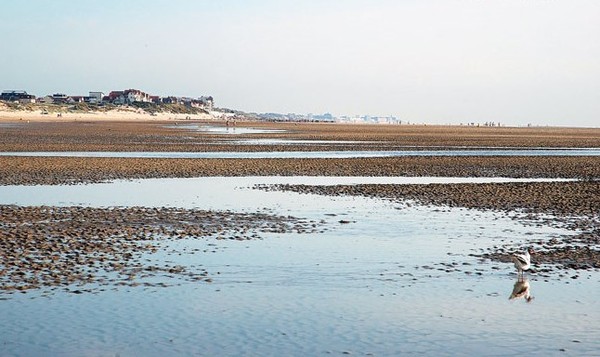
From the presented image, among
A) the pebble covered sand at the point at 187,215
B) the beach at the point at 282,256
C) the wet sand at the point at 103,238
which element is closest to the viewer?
the beach at the point at 282,256

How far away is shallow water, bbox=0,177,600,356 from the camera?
11625mm

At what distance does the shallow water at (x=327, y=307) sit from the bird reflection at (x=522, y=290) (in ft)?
0.57

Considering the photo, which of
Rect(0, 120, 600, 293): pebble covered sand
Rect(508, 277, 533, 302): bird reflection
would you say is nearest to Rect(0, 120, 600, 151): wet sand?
Rect(0, 120, 600, 293): pebble covered sand

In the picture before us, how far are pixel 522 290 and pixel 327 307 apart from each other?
4239mm

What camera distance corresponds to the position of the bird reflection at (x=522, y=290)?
1475cm

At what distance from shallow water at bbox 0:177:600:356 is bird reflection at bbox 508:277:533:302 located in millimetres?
174

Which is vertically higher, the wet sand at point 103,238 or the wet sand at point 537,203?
the wet sand at point 537,203

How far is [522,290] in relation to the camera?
15.2 meters

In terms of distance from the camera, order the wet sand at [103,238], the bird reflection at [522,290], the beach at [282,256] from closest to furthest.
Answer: the beach at [282,256] → the bird reflection at [522,290] → the wet sand at [103,238]

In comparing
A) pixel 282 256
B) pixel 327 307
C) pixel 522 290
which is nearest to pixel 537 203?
pixel 282 256

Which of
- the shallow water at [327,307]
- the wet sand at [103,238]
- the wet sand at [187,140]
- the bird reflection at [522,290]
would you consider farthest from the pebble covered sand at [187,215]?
the wet sand at [187,140]

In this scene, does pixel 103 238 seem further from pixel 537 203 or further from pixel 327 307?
pixel 537 203

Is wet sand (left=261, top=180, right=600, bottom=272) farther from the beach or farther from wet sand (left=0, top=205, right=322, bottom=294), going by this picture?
wet sand (left=0, top=205, right=322, bottom=294)

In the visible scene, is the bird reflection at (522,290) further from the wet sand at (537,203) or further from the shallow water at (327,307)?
the wet sand at (537,203)
